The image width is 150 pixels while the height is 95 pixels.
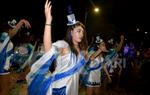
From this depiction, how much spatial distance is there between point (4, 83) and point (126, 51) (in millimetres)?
13064

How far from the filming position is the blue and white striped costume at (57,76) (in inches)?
204

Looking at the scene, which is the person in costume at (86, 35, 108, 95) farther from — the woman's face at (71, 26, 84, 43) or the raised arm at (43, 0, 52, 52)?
the raised arm at (43, 0, 52, 52)

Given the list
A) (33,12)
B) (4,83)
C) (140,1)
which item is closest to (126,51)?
(33,12)

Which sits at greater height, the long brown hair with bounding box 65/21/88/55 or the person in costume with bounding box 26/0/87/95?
the long brown hair with bounding box 65/21/88/55

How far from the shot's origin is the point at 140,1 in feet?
156

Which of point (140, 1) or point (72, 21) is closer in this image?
point (72, 21)

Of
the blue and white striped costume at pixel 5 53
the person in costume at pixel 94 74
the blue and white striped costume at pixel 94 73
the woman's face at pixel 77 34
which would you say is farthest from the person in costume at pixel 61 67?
the blue and white striped costume at pixel 94 73

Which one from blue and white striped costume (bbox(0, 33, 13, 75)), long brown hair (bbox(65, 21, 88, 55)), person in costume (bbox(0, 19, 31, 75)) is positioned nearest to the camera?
long brown hair (bbox(65, 21, 88, 55))

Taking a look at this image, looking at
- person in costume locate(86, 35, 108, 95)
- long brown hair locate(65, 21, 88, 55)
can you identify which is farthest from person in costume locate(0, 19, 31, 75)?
long brown hair locate(65, 21, 88, 55)

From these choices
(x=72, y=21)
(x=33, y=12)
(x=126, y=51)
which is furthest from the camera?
(x=33, y=12)

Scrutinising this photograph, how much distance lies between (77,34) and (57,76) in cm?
69

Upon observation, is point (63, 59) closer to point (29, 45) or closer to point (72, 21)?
point (72, 21)

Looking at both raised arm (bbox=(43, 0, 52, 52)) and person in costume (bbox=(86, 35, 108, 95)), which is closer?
raised arm (bbox=(43, 0, 52, 52))

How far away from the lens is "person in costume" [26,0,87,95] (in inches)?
203
